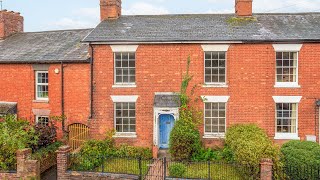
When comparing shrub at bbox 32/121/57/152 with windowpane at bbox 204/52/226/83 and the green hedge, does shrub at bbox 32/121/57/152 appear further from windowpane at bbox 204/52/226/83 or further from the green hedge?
windowpane at bbox 204/52/226/83

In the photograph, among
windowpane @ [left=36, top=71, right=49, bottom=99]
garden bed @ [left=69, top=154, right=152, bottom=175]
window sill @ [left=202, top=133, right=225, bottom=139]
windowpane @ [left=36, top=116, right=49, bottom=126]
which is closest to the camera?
garden bed @ [left=69, top=154, right=152, bottom=175]

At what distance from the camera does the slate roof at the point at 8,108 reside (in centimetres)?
2222

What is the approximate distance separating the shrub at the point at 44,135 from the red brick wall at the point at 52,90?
4.40ft

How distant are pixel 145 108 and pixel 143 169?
174 inches

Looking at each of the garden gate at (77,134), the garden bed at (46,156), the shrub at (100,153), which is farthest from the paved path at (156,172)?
the garden gate at (77,134)

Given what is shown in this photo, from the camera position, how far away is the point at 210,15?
23125 millimetres

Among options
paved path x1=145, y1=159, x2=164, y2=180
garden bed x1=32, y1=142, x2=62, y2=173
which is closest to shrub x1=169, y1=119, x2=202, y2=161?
paved path x1=145, y1=159, x2=164, y2=180

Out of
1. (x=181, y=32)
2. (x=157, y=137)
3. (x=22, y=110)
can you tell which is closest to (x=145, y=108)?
(x=157, y=137)

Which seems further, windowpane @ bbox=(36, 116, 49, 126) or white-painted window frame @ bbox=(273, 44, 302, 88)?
windowpane @ bbox=(36, 116, 49, 126)

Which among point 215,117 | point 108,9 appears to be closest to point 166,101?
point 215,117

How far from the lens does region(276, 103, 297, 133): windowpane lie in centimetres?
1930

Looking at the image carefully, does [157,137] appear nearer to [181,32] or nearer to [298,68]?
[181,32]

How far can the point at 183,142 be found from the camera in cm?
1742

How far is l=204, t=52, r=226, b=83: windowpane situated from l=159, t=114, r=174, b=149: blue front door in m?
3.35
